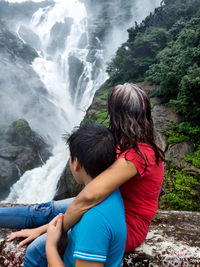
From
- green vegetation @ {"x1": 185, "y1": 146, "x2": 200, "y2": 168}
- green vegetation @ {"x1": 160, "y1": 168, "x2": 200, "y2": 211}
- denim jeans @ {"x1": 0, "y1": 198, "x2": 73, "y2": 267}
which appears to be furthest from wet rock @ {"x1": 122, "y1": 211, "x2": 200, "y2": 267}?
green vegetation @ {"x1": 185, "y1": 146, "x2": 200, "y2": 168}

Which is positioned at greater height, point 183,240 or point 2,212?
point 2,212

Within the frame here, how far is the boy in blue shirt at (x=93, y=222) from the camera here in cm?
92

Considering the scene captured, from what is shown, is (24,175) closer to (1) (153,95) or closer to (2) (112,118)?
(1) (153,95)

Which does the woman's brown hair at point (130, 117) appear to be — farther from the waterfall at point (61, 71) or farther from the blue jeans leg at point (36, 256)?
the waterfall at point (61, 71)

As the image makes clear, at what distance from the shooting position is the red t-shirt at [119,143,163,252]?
1.29 m

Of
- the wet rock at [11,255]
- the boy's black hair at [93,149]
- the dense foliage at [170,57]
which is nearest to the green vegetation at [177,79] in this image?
the dense foliage at [170,57]

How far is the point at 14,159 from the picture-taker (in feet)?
40.0

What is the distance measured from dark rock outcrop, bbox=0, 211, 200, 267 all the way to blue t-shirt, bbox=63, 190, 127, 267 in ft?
2.08

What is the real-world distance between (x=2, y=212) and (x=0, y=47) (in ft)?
90.4

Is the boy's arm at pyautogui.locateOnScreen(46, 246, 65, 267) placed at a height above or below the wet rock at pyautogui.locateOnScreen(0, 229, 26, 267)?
above

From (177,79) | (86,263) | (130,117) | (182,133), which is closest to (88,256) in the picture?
(86,263)

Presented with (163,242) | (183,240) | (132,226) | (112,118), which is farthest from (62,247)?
(183,240)

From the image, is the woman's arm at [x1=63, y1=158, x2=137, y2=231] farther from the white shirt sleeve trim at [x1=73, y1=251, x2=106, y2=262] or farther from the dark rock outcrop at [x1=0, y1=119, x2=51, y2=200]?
the dark rock outcrop at [x1=0, y1=119, x2=51, y2=200]

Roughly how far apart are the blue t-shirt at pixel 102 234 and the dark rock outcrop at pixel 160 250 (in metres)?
0.63
